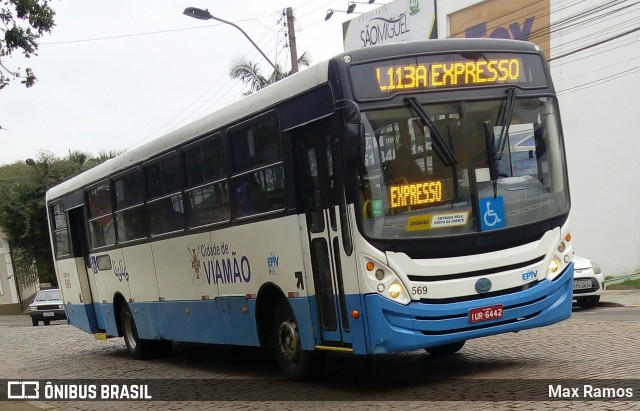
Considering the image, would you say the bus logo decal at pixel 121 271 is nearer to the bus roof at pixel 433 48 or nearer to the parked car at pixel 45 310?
the bus roof at pixel 433 48

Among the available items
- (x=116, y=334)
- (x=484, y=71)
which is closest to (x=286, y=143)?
(x=484, y=71)

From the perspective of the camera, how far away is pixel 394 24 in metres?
32.8

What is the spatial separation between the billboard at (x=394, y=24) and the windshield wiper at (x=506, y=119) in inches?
853

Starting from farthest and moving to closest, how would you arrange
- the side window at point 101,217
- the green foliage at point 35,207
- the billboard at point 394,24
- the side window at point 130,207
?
the green foliage at point 35,207, the billboard at point 394,24, the side window at point 101,217, the side window at point 130,207

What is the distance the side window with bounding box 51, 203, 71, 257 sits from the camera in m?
18.0

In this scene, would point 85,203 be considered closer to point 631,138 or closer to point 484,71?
point 484,71

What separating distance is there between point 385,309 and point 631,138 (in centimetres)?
1806

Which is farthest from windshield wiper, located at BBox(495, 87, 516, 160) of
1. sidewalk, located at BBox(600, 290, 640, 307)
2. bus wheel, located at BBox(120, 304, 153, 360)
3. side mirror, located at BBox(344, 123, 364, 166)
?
sidewalk, located at BBox(600, 290, 640, 307)

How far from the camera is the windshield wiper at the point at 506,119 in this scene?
8.70 meters

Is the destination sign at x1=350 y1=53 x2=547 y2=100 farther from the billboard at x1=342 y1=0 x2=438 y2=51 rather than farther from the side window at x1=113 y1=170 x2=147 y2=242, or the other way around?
the billboard at x1=342 y1=0 x2=438 y2=51

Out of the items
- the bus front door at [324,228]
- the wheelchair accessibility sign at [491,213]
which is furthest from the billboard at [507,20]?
the wheelchair accessibility sign at [491,213]

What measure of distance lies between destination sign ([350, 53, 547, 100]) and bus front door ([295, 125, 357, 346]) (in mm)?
718

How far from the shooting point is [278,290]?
399 inches

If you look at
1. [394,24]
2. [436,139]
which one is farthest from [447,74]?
[394,24]
